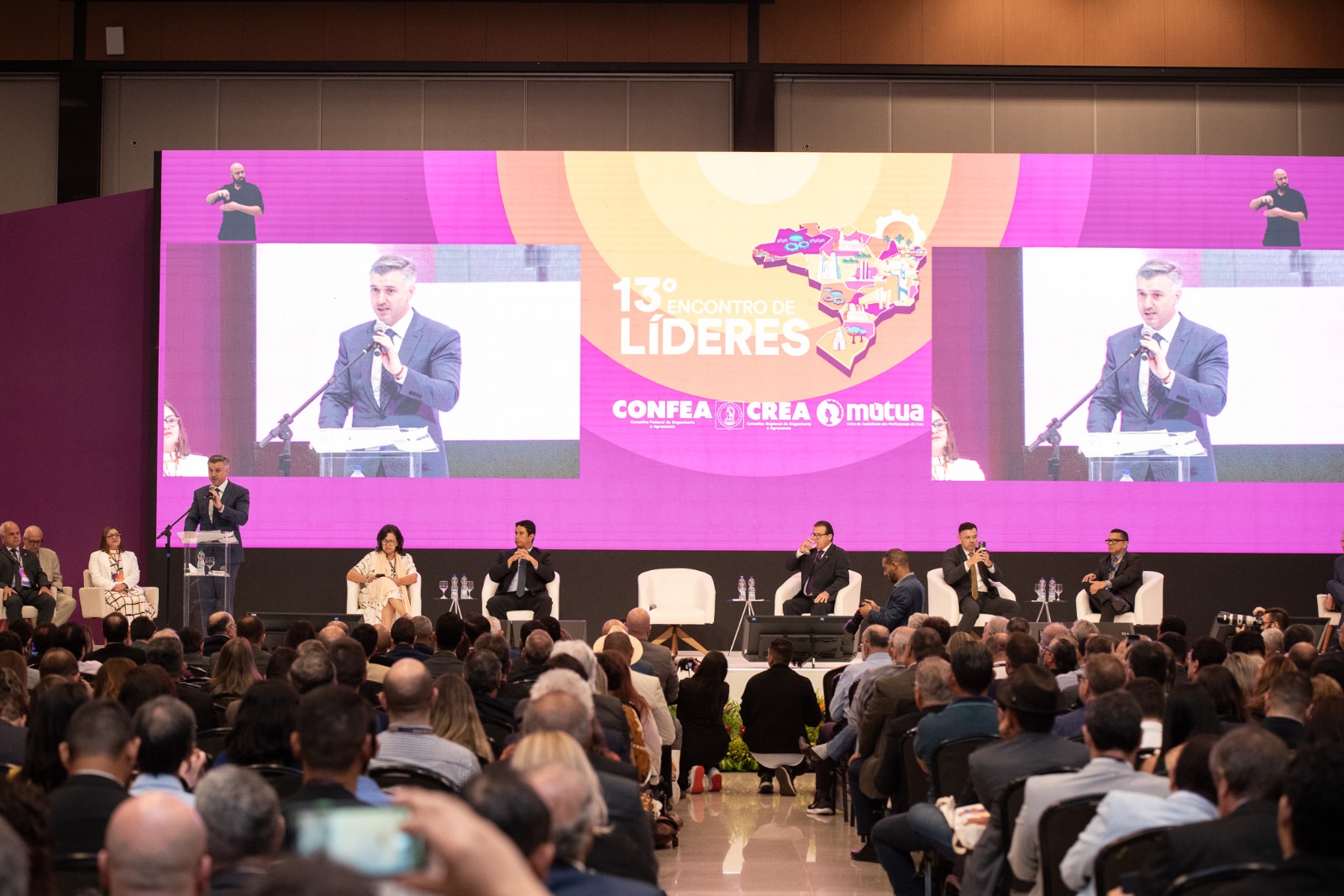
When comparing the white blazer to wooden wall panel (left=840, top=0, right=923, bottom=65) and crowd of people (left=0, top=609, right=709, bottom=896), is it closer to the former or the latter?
crowd of people (left=0, top=609, right=709, bottom=896)

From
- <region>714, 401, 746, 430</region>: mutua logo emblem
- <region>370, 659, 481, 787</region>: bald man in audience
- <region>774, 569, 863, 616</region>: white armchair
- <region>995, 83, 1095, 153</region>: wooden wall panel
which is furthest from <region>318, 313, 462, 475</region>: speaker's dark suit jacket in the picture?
<region>370, 659, 481, 787</region>: bald man in audience

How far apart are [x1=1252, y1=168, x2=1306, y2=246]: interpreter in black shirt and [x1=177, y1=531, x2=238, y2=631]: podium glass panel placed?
27.8 feet

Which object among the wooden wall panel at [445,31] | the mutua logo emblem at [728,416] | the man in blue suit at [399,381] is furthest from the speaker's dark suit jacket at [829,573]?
the wooden wall panel at [445,31]

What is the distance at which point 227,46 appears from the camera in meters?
13.4

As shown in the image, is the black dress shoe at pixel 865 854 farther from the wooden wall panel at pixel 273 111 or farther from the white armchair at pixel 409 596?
the wooden wall panel at pixel 273 111

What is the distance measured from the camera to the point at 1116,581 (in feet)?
34.1

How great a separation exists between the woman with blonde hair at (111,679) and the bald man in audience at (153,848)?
2.46 metres

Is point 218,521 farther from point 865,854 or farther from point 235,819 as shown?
point 235,819

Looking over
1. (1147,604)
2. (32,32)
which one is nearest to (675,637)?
(1147,604)

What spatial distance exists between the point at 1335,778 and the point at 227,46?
42.5 feet

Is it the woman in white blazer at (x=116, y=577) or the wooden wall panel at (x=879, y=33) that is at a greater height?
the wooden wall panel at (x=879, y=33)

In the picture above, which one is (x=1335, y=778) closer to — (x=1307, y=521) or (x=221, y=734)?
(x=221, y=734)

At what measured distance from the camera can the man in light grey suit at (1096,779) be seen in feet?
11.1

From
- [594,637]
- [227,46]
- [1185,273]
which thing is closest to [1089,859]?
[594,637]
